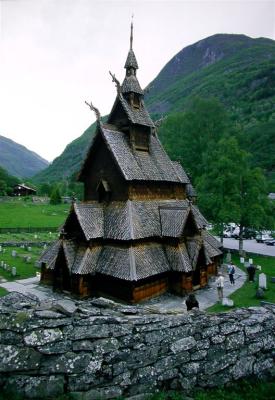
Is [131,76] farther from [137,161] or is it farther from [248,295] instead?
[248,295]

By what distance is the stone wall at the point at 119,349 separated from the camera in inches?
215

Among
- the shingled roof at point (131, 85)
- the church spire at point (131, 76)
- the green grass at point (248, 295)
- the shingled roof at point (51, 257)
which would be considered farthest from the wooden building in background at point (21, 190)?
the green grass at point (248, 295)

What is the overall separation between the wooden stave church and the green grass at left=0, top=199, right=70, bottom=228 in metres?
42.5

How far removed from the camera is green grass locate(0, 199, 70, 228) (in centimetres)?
6431

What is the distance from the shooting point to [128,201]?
21.7 metres

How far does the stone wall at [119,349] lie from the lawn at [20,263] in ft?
72.1

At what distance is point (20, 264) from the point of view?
31359 mm

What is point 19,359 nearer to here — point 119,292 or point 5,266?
point 119,292

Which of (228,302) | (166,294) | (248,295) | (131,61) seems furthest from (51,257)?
(131,61)

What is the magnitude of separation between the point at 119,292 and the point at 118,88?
14.9 m

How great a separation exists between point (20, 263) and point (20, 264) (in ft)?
1.64

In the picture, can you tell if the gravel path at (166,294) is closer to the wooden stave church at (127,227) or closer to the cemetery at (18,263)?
the wooden stave church at (127,227)

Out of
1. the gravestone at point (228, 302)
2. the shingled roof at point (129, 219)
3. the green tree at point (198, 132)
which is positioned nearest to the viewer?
the gravestone at point (228, 302)

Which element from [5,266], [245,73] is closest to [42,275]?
[5,266]
